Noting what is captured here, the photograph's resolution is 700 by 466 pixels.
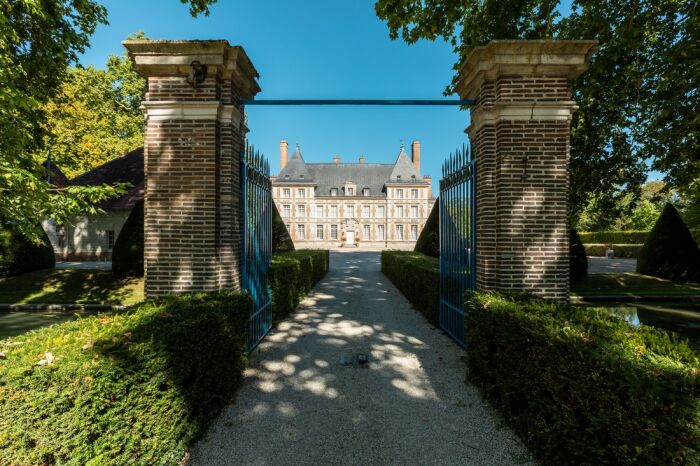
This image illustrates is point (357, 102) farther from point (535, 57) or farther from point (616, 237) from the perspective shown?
point (616, 237)

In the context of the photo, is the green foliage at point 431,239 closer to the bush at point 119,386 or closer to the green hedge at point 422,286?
the green hedge at point 422,286

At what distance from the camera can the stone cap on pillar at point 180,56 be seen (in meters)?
4.13

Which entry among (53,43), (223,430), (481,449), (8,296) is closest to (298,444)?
(223,430)

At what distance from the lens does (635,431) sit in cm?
196

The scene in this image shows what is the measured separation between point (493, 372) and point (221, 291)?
355 centimetres

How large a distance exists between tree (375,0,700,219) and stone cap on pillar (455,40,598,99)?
2.96 meters

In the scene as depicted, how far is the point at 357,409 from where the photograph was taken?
3477mm

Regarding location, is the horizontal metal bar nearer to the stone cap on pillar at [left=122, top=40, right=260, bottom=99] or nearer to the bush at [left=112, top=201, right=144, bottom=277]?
the stone cap on pillar at [left=122, top=40, right=260, bottom=99]

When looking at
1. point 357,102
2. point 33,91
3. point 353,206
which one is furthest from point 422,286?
point 353,206

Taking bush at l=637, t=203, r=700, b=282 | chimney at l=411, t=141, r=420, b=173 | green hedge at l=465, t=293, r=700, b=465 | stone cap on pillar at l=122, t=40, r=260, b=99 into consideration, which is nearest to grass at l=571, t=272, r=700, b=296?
bush at l=637, t=203, r=700, b=282

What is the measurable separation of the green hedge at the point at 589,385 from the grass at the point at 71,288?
1051cm

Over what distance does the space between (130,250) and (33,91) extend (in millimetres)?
5693

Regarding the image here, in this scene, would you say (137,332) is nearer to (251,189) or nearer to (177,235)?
(177,235)

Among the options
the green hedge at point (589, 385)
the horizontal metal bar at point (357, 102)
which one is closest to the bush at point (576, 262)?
the horizontal metal bar at point (357, 102)
